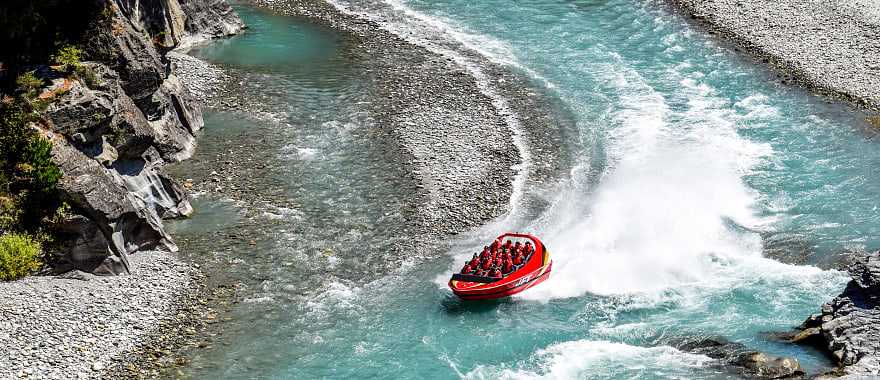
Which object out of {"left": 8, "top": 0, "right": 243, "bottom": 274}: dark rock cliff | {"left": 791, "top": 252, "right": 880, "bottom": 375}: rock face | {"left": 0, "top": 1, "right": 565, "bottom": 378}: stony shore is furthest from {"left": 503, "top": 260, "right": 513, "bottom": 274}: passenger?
{"left": 8, "top": 0, "right": 243, "bottom": 274}: dark rock cliff

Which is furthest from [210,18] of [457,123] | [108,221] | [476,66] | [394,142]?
[108,221]

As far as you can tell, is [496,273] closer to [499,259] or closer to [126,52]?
[499,259]

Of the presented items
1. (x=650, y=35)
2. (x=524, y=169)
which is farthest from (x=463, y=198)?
(x=650, y=35)

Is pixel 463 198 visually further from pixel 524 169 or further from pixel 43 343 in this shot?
pixel 43 343

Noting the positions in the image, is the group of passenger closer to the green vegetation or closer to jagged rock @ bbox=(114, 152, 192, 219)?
jagged rock @ bbox=(114, 152, 192, 219)

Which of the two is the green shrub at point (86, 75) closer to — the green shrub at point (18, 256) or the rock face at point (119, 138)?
the rock face at point (119, 138)

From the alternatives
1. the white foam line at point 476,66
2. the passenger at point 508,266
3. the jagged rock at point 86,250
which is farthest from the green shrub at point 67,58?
the white foam line at point 476,66
